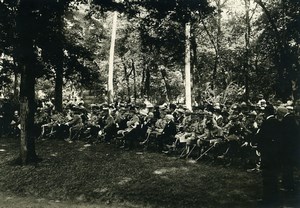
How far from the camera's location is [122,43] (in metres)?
37.7

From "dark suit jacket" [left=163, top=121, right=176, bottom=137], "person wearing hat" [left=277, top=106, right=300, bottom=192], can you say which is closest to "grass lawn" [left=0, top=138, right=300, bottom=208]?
"dark suit jacket" [left=163, top=121, right=176, bottom=137]

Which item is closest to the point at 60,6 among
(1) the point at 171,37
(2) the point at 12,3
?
(2) the point at 12,3

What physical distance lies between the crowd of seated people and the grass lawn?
68cm

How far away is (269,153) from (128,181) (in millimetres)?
3901

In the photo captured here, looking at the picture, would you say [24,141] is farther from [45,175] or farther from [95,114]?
[95,114]

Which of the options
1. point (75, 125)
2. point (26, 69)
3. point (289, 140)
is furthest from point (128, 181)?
point (75, 125)

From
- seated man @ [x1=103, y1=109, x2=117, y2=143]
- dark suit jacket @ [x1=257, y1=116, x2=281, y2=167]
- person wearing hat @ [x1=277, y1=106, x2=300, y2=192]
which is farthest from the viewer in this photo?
seated man @ [x1=103, y1=109, x2=117, y2=143]

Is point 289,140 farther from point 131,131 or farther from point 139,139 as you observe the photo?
point 139,139

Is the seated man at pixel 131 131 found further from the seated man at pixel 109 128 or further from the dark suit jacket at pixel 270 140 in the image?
the dark suit jacket at pixel 270 140

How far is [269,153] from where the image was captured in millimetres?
8367

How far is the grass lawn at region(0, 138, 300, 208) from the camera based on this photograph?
888 centimetres

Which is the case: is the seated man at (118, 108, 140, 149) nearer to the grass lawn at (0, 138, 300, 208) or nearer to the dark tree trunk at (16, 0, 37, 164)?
the grass lawn at (0, 138, 300, 208)

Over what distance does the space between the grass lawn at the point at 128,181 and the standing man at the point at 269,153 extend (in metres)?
0.47

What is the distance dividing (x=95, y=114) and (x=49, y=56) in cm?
448
